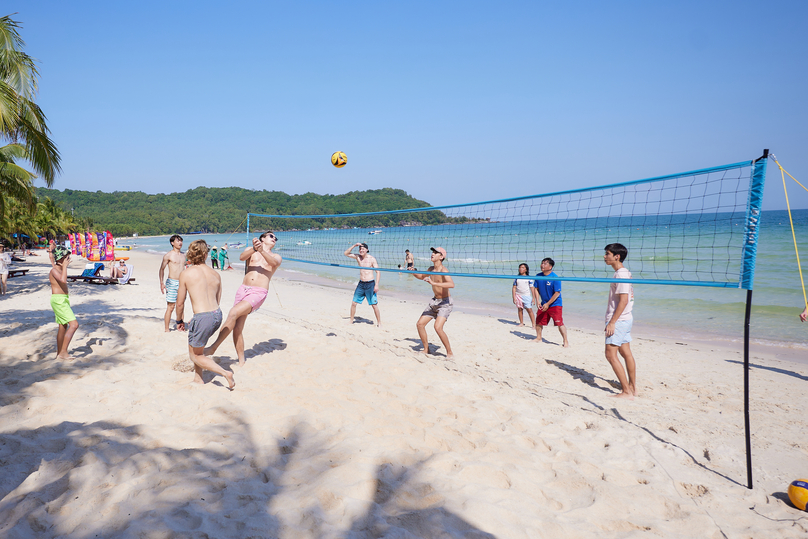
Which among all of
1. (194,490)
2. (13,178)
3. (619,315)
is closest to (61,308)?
(194,490)

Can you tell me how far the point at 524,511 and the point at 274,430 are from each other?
197cm

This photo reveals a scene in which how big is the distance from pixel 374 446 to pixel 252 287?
2741 mm

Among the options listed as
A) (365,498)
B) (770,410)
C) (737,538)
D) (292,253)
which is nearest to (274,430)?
(365,498)

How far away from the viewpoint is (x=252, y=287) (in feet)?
17.2

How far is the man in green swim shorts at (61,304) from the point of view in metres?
4.98

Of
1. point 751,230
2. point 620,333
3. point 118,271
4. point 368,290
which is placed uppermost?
point 751,230

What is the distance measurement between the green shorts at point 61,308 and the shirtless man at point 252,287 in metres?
1.57

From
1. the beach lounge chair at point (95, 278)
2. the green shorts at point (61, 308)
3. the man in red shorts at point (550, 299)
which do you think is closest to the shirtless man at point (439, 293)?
the man in red shorts at point (550, 299)

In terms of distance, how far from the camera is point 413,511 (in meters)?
2.56

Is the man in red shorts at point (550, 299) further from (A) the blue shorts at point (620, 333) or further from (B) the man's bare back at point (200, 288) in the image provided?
(B) the man's bare back at point (200, 288)

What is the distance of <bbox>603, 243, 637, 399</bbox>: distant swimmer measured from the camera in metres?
4.59

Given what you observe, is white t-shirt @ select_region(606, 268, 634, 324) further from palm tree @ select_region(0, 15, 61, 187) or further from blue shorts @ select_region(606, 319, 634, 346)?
palm tree @ select_region(0, 15, 61, 187)

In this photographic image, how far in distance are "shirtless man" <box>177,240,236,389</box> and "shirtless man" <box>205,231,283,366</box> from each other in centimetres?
53

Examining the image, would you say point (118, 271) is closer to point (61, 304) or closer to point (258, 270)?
point (61, 304)
